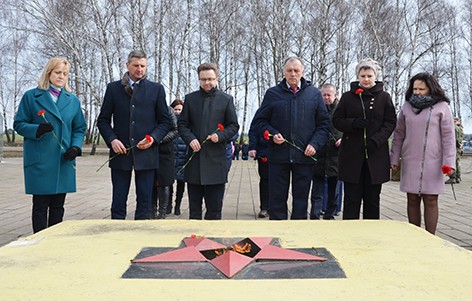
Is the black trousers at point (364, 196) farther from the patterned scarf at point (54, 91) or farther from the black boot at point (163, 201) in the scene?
the patterned scarf at point (54, 91)

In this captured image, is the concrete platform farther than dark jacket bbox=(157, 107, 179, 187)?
No

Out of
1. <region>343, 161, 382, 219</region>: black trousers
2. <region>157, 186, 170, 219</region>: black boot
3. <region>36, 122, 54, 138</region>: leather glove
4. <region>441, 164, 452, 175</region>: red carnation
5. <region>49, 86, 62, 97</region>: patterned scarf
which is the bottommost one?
<region>157, 186, 170, 219</region>: black boot

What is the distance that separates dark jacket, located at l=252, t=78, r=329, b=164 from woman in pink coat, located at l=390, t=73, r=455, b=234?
0.74 meters

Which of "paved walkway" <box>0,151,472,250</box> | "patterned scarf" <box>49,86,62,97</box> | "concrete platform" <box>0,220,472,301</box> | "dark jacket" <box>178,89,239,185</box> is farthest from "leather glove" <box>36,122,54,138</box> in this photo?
"paved walkway" <box>0,151,472,250</box>

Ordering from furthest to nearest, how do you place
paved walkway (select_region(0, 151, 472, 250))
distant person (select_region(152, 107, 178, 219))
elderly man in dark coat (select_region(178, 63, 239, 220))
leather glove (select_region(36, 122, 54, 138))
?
distant person (select_region(152, 107, 178, 219))
paved walkway (select_region(0, 151, 472, 250))
elderly man in dark coat (select_region(178, 63, 239, 220))
leather glove (select_region(36, 122, 54, 138))

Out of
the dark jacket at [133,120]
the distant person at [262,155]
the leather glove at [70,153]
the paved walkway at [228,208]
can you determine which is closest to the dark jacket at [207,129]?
the dark jacket at [133,120]

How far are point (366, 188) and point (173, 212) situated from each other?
3005mm

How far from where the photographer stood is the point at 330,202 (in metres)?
5.34

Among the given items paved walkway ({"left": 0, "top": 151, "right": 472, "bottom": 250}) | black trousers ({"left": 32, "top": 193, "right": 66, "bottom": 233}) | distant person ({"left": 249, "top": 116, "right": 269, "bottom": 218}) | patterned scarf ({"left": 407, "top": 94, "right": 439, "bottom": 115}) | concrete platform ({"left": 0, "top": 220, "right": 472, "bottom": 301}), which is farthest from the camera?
distant person ({"left": 249, "top": 116, "right": 269, "bottom": 218})

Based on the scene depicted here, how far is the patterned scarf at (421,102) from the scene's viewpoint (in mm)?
3650

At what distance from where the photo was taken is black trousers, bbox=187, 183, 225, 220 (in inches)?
156

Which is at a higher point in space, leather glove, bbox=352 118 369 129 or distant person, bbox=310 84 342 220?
leather glove, bbox=352 118 369 129

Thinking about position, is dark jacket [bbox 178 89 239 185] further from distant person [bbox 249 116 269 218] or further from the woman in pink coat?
the woman in pink coat

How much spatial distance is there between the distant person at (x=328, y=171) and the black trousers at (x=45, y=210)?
2764mm
